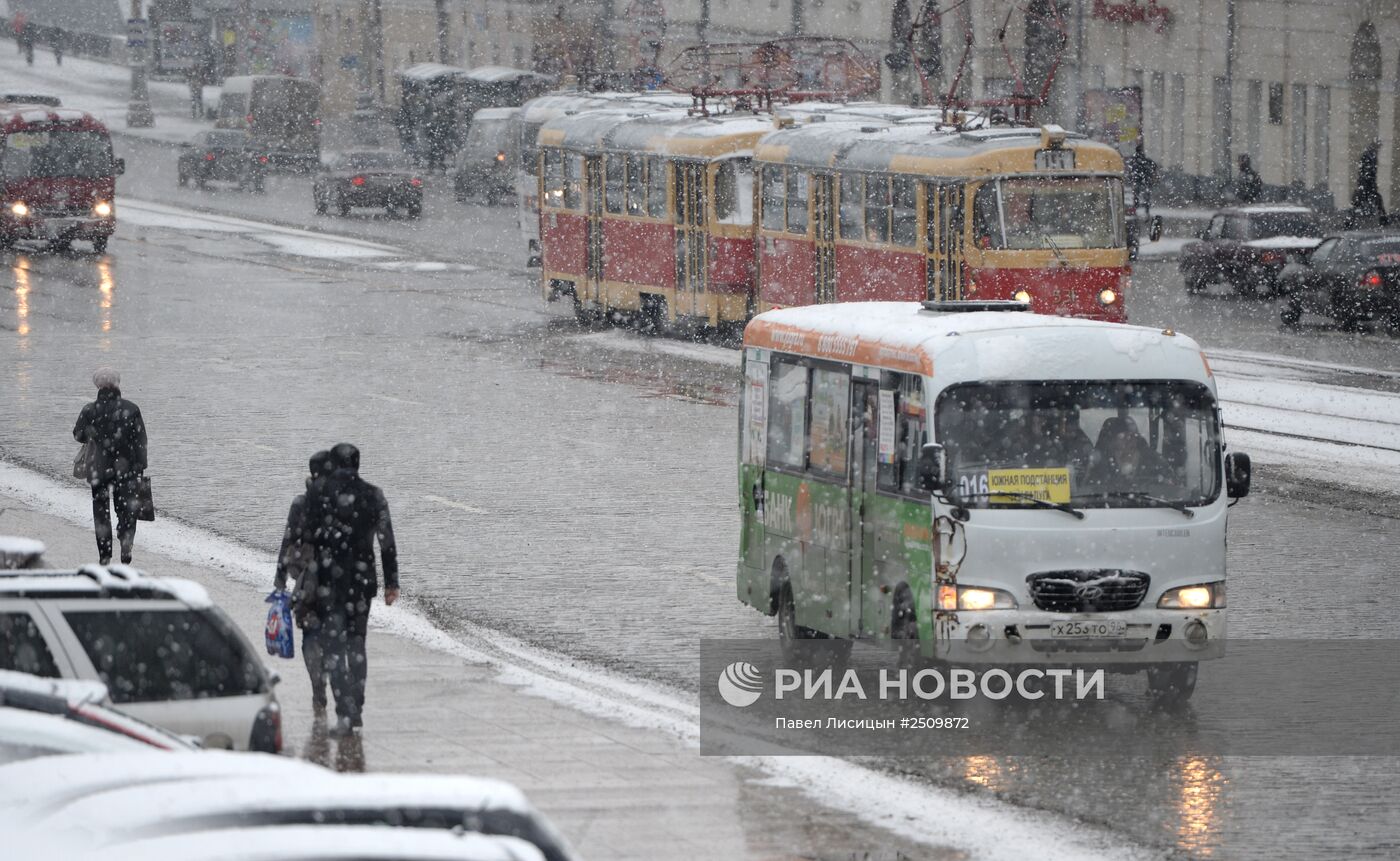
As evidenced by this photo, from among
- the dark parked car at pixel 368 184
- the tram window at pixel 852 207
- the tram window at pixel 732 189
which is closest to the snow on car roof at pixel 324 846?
the tram window at pixel 852 207

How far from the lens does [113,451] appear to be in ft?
53.4

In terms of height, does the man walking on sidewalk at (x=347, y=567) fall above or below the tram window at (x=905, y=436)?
below

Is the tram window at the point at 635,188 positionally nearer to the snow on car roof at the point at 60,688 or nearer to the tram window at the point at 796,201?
the tram window at the point at 796,201

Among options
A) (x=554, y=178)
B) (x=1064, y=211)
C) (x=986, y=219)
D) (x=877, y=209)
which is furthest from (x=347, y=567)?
(x=554, y=178)

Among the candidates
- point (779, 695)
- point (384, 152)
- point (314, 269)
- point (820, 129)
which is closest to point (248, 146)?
point (384, 152)

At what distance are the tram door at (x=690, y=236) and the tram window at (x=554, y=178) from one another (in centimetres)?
386

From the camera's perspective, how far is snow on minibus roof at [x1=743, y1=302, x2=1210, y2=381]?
1263cm

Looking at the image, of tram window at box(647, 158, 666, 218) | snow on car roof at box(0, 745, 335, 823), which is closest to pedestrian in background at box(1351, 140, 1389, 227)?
tram window at box(647, 158, 666, 218)

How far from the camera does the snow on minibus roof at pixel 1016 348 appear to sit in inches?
497

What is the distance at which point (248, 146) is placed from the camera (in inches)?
2544

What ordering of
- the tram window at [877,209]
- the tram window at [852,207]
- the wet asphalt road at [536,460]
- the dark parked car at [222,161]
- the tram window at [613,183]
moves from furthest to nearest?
1. the dark parked car at [222,161]
2. the tram window at [613,183]
3. the tram window at [852,207]
4. the tram window at [877,209]
5. the wet asphalt road at [536,460]

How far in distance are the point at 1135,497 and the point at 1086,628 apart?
0.74 metres

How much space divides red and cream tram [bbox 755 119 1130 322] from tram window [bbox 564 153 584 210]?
24.8ft

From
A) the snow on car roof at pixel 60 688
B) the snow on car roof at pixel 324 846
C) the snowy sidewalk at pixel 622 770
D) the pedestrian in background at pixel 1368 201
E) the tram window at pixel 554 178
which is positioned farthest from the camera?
the pedestrian in background at pixel 1368 201
